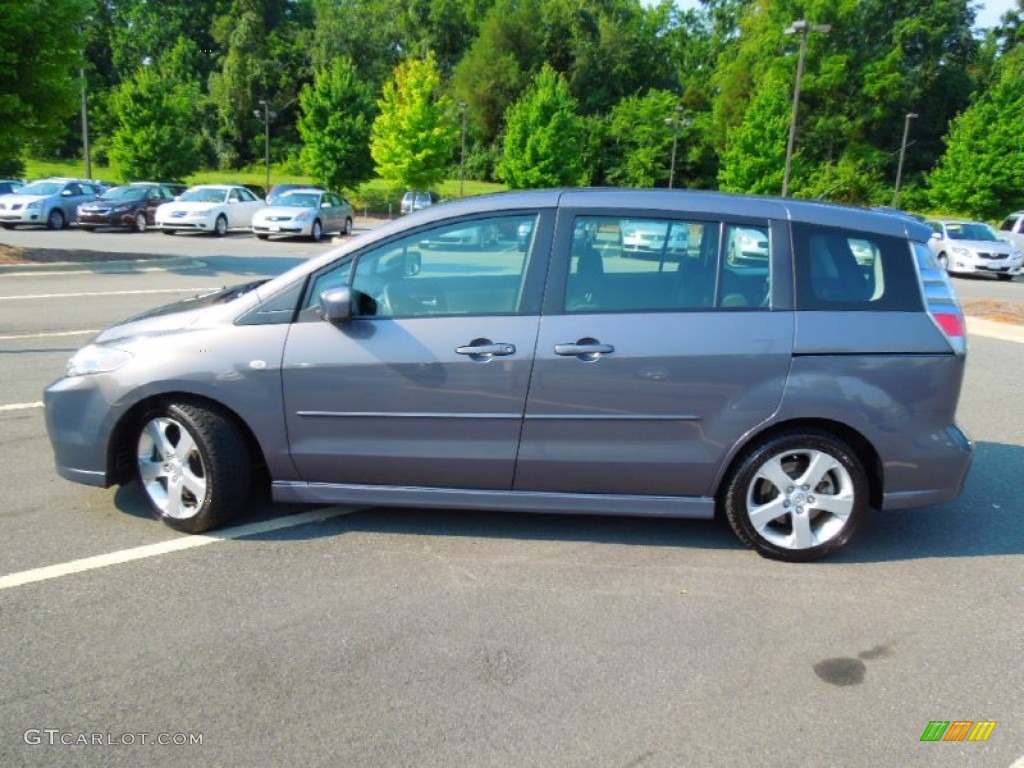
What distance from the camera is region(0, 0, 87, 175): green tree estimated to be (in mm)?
13227

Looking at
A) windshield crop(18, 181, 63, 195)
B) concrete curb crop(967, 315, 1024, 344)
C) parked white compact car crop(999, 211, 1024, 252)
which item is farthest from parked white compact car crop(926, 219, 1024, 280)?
windshield crop(18, 181, 63, 195)

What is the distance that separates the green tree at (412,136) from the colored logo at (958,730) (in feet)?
138

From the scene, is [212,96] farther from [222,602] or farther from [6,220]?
[222,602]

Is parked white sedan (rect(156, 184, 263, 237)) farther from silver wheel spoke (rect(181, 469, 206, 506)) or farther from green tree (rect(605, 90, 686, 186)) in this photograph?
green tree (rect(605, 90, 686, 186))

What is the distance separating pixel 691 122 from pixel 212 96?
4232 centimetres

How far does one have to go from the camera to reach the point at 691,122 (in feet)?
217

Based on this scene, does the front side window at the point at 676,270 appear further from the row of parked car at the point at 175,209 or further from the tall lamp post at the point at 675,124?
the tall lamp post at the point at 675,124

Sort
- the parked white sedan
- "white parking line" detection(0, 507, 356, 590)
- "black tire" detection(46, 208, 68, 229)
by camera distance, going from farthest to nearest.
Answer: "black tire" detection(46, 208, 68, 229), the parked white sedan, "white parking line" detection(0, 507, 356, 590)

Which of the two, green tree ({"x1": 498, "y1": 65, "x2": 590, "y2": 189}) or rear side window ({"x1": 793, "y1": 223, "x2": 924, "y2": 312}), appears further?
green tree ({"x1": 498, "y1": 65, "x2": 590, "y2": 189})

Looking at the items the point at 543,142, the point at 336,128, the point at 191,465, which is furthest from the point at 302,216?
the point at 191,465

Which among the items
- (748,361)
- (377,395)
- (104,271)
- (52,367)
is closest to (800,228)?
(748,361)

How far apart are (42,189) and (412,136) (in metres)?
19.9

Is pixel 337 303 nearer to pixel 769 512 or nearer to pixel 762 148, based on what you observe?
pixel 769 512

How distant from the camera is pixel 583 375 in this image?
13.0 feet
